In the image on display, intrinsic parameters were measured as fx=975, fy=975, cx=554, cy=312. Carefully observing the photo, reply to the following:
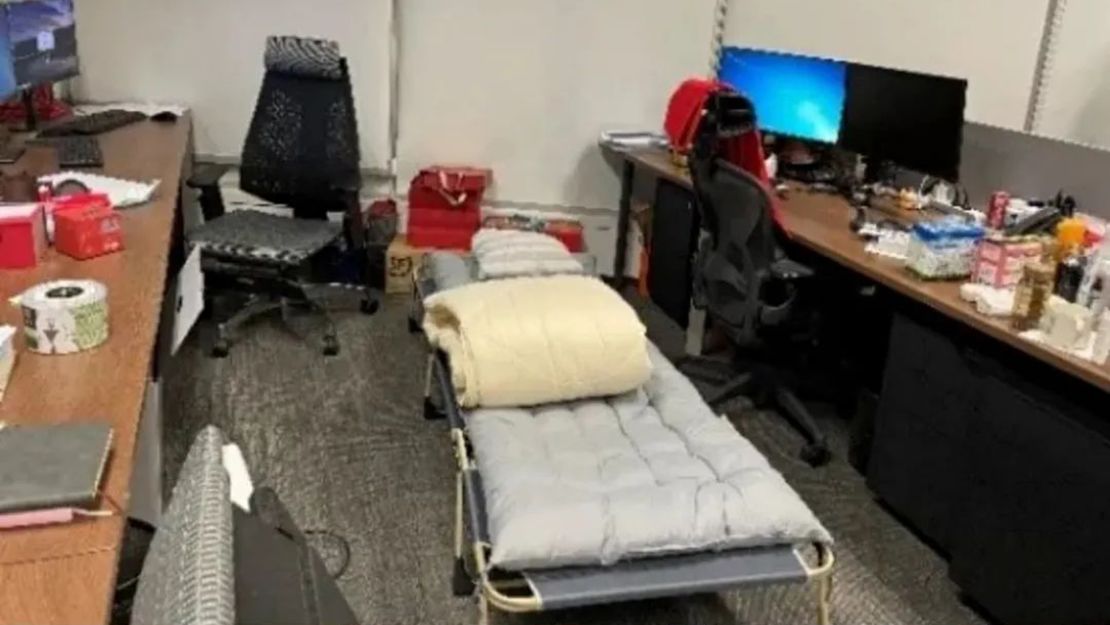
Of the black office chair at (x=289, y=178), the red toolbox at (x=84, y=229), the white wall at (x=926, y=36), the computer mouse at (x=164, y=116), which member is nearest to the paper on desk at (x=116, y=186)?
the red toolbox at (x=84, y=229)

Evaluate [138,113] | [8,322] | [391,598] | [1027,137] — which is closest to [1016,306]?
[1027,137]

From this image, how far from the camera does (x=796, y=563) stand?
1.90 m

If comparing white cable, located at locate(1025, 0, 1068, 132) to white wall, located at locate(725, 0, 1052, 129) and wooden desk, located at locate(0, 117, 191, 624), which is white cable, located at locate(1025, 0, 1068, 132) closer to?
white wall, located at locate(725, 0, 1052, 129)

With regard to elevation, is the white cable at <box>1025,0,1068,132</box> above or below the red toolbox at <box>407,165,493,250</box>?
above

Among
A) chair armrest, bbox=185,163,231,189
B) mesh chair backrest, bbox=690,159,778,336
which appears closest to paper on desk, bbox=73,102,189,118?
chair armrest, bbox=185,163,231,189

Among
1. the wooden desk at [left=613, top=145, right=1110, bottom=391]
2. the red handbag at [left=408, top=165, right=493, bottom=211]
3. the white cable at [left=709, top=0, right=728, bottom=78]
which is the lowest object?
the red handbag at [left=408, top=165, right=493, bottom=211]

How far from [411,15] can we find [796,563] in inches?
117

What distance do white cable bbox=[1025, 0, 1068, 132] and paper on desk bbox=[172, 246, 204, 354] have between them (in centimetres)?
356

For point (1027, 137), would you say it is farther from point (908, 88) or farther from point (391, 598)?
point (391, 598)

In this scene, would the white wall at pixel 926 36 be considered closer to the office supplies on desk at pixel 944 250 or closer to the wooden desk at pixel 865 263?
the wooden desk at pixel 865 263

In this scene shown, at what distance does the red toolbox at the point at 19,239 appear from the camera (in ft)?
6.09

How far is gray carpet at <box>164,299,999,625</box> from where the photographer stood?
2.29m

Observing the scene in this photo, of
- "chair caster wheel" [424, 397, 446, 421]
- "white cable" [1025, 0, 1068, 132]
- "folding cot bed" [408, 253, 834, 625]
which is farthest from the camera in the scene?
"white cable" [1025, 0, 1068, 132]

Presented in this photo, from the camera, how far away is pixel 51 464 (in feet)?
3.87
